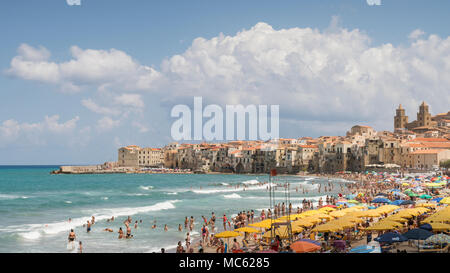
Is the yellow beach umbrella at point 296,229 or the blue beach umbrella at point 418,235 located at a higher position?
the blue beach umbrella at point 418,235

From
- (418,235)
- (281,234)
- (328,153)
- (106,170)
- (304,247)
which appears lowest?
(106,170)

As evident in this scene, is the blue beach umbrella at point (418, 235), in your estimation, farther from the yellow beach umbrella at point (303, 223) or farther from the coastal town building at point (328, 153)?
the coastal town building at point (328, 153)

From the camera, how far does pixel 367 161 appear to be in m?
89.4

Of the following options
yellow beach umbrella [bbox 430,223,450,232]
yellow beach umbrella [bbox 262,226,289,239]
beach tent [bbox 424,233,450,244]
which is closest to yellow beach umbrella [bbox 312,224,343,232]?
yellow beach umbrella [bbox 262,226,289,239]

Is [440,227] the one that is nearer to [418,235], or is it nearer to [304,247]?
[418,235]

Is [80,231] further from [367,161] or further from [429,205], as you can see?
[367,161]

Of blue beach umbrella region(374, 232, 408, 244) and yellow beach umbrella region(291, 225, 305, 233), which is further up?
blue beach umbrella region(374, 232, 408, 244)

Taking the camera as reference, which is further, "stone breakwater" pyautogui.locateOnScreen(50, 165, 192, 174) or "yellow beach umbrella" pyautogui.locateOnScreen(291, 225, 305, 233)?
"stone breakwater" pyautogui.locateOnScreen(50, 165, 192, 174)

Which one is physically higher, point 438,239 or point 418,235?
point 418,235

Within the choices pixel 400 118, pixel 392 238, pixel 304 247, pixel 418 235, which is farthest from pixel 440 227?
pixel 400 118

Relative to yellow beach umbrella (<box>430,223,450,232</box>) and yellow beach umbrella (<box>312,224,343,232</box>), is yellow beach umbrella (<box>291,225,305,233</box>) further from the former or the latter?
yellow beach umbrella (<box>430,223,450,232</box>)

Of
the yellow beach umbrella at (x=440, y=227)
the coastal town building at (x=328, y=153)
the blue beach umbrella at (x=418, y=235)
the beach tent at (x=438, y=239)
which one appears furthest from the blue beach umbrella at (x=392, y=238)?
the coastal town building at (x=328, y=153)

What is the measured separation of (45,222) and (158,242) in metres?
11.2

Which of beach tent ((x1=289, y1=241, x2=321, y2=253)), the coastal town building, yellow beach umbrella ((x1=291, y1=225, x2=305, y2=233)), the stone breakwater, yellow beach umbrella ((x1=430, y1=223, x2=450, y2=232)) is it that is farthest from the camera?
the stone breakwater
